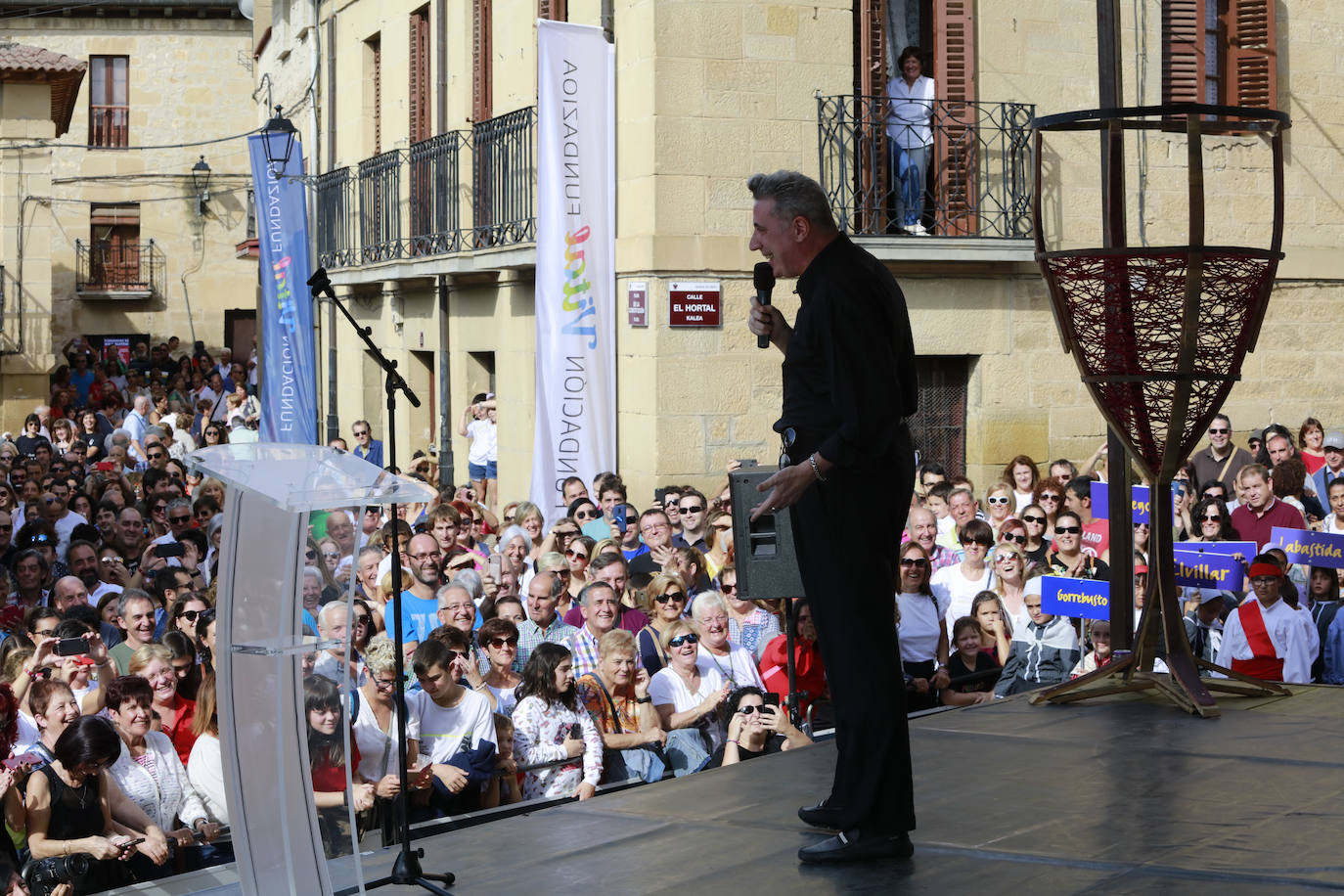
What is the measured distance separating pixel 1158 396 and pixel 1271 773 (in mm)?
1592

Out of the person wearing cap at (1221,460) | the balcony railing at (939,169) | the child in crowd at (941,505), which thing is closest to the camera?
the child in crowd at (941,505)

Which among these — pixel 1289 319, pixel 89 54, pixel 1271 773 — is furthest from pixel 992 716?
pixel 89 54

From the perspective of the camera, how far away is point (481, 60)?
17328mm

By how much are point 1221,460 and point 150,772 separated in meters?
8.96

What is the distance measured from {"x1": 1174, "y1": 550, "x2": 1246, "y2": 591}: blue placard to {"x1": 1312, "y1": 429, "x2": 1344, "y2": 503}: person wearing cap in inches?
188

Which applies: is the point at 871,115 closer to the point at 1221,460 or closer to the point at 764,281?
the point at 1221,460

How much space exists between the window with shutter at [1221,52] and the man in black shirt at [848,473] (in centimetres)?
1124

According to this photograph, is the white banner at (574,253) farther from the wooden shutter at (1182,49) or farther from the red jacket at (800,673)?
the red jacket at (800,673)

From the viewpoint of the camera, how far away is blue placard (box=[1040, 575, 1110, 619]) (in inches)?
295

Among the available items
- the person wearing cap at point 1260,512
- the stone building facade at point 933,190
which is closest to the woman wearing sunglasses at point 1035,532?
the person wearing cap at point 1260,512

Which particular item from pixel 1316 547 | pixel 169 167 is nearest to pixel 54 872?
pixel 1316 547

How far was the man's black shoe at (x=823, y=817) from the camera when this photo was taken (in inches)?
169

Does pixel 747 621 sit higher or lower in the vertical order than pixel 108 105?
lower

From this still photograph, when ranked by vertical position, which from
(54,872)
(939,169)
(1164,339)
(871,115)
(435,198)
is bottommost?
(54,872)
